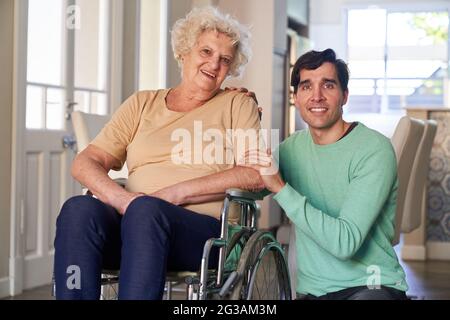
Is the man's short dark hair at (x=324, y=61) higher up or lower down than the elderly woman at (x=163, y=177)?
higher up

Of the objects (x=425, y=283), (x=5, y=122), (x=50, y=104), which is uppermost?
(x=50, y=104)

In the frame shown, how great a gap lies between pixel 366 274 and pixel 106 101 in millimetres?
3171

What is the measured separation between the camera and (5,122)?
12.6 feet

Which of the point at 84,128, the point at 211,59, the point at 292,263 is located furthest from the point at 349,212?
the point at 84,128

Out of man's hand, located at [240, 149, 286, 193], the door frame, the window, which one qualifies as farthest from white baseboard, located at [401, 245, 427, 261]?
the window

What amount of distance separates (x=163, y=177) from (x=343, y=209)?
0.59m

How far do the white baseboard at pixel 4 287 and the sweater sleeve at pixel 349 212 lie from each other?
7.63 feet

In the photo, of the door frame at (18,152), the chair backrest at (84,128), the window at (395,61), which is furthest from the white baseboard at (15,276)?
the window at (395,61)

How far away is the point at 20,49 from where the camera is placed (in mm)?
3898

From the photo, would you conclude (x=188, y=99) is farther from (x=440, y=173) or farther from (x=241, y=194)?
(x=440, y=173)

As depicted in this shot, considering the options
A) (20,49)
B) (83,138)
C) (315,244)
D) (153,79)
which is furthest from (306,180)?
(153,79)

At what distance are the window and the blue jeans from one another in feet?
26.3

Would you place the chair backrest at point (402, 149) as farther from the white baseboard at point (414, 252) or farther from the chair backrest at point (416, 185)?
the white baseboard at point (414, 252)

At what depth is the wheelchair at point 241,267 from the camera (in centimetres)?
192
